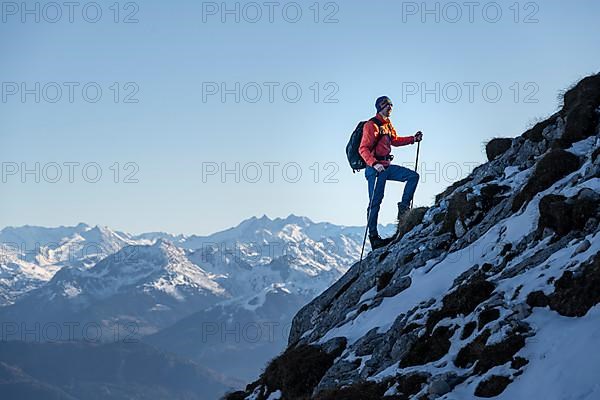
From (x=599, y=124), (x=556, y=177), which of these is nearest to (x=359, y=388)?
(x=556, y=177)

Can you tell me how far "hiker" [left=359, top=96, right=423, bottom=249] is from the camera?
Answer: 25922 mm

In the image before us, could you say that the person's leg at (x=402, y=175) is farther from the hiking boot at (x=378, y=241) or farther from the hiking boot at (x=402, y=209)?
the hiking boot at (x=378, y=241)

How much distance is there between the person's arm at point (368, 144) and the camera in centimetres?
2584

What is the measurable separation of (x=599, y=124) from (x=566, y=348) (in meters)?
11.0

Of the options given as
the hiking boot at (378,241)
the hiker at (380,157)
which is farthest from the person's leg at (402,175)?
the hiking boot at (378,241)

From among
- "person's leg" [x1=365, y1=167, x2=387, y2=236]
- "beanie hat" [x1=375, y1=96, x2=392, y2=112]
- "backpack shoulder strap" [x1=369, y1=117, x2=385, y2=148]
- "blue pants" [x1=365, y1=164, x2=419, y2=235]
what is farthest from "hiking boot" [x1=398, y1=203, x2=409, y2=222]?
"beanie hat" [x1=375, y1=96, x2=392, y2=112]

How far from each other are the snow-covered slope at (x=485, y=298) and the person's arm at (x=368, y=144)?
2885mm

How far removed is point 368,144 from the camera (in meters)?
26.0

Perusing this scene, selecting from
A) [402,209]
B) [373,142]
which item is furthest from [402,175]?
[402,209]

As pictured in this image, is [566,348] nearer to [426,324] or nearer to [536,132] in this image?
[426,324]

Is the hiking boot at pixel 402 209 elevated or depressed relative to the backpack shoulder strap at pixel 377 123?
depressed

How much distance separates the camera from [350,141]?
27188 mm

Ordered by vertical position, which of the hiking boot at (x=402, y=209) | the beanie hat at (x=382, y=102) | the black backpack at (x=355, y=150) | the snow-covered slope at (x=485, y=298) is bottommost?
the snow-covered slope at (x=485, y=298)

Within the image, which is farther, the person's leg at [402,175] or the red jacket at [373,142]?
the person's leg at [402,175]
